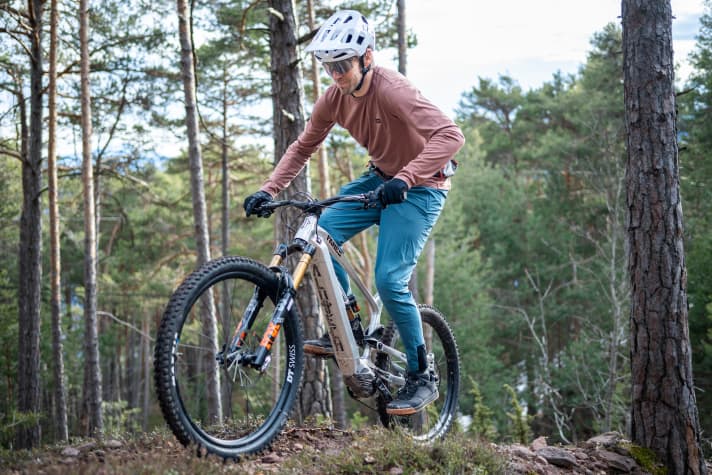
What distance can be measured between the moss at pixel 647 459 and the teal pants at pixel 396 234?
198cm

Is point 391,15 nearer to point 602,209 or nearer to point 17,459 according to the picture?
point 17,459

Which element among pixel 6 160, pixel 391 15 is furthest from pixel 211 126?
pixel 391 15

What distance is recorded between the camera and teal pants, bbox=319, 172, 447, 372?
13.7ft

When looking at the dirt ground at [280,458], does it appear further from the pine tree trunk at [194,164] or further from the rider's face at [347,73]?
the pine tree trunk at [194,164]

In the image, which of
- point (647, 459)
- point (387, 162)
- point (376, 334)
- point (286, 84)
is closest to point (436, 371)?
point (376, 334)

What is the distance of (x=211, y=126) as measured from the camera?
22.0 metres

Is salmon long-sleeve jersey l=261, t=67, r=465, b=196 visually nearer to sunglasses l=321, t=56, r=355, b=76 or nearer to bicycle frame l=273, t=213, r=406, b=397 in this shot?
sunglasses l=321, t=56, r=355, b=76

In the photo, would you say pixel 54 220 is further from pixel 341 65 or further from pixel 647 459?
pixel 647 459

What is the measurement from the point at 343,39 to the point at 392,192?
2.93 feet

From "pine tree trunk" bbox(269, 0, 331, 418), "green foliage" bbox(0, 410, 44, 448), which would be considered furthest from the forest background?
"pine tree trunk" bbox(269, 0, 331, 418)

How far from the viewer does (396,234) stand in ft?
13.6

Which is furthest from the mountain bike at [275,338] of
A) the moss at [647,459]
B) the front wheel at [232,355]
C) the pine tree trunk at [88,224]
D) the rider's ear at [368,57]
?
the pine tree trunk at [88,224]

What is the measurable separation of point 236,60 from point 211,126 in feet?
8.34

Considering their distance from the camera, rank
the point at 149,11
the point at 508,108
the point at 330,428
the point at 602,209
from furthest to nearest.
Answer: the point at 508,108 < the point at 602,209 < the point at 149,11 < the point at 330,428
